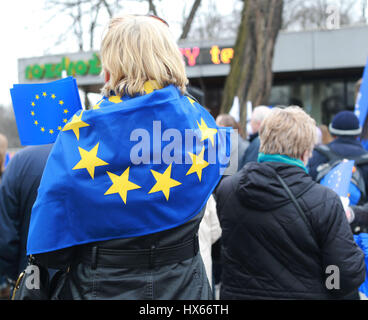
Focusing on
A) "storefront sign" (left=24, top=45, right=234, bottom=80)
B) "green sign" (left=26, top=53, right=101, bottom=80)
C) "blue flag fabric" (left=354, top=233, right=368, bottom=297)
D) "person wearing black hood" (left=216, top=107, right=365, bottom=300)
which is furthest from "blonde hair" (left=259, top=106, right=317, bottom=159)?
"green sign" (left=26, top=53, right=101, bottom=80)

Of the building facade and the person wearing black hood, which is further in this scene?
the building facade

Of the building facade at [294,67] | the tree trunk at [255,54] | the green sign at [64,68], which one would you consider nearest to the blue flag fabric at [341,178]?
the tree trunk at [255,54]

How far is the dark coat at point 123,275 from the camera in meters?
1.31

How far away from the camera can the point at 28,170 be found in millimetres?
2133

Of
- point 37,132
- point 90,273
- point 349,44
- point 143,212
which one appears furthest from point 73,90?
point 349,44

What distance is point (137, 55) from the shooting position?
54.1 inches

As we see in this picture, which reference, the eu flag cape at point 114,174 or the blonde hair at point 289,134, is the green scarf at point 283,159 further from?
the eu flag cape at point 114,174

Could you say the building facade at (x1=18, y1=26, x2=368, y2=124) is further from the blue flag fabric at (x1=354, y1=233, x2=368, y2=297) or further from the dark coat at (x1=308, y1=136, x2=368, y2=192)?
the blue flag fabric at (x1=354, y1=233, x2=368, y2=297)

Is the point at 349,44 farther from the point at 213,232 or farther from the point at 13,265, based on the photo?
the point at 13,265

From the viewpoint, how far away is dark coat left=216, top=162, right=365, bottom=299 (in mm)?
1874

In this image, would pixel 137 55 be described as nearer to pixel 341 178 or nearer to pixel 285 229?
pixel 285 229

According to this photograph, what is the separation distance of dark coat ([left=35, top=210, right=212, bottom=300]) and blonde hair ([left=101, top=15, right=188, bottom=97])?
50 cm

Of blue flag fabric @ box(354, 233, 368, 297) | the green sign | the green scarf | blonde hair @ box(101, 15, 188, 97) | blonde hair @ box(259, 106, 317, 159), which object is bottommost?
blue flag fabric @ box(354, 233, 368, 297)

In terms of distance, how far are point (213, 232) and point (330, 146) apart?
134cm
